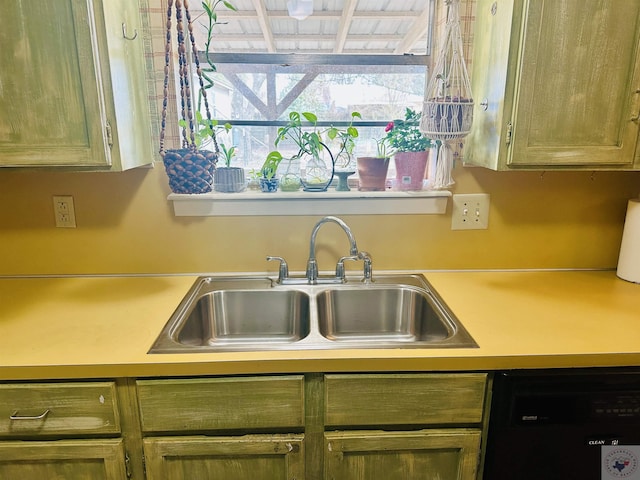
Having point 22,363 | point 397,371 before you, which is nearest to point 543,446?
point 397,371

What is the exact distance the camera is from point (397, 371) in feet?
3.55

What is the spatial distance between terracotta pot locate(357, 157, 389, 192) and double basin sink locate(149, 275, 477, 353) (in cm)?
34

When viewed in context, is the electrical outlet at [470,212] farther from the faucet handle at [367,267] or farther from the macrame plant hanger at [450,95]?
the faucet handle at [367,267]

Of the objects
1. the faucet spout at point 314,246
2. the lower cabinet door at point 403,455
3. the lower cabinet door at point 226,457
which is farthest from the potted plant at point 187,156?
the lower cabinet door at point 403,455

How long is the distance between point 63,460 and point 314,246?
937mm

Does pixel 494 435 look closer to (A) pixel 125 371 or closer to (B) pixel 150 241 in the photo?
(A) pixel 125 371

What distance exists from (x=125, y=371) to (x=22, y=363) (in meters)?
0.24

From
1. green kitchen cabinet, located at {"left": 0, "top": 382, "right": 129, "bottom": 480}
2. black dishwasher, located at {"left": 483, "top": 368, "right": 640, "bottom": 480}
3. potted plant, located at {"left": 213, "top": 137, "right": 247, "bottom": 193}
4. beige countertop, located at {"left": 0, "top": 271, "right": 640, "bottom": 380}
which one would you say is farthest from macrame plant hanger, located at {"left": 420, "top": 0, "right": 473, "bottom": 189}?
green kitchen cabinet, located at {"left": 0, "top": 382, "right": 129, "bottom": 480}

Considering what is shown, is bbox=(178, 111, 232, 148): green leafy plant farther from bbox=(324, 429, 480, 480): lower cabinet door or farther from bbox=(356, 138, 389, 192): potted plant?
bbox=(324, 429, 480, 480): lower cabinet door

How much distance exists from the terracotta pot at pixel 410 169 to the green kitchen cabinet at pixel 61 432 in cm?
112

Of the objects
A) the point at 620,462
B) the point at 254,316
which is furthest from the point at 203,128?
the point at 620,462

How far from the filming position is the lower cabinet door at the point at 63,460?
3.54ft

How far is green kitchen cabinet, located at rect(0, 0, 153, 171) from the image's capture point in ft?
3.70

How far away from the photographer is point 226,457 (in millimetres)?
1122
